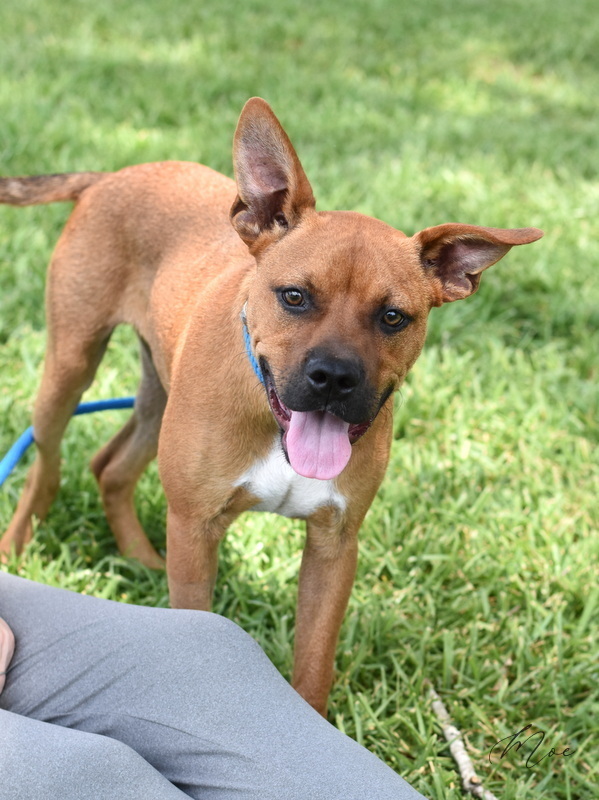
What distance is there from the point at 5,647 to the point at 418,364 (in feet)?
10.2

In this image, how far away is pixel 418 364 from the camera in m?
5.38

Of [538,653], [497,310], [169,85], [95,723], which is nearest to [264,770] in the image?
[95,723]

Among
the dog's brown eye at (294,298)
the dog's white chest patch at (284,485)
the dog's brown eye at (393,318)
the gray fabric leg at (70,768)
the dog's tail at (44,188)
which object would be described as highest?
the dog's brown eye at (294,298)

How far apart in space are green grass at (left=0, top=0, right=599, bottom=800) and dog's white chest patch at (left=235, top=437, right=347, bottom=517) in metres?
0.87

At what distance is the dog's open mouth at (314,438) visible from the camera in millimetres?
2898

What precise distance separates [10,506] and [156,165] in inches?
68.1

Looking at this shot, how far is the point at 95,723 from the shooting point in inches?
107

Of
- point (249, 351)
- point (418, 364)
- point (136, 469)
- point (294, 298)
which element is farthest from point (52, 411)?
point (418, 364)

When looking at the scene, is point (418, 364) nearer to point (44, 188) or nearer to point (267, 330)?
point (44, 188)

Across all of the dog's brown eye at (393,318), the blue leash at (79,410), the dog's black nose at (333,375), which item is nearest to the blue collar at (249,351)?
the blue leash at (79,410)

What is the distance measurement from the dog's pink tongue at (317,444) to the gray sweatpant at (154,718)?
555 millimetres

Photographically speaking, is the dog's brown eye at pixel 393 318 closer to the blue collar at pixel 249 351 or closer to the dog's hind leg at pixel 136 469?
the blue collar at pixel 249 351

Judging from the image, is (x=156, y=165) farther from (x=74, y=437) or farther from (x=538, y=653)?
(x=538, y=653)

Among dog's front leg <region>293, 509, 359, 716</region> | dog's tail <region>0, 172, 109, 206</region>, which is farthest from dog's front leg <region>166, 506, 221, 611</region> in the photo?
dog's tail <region>0, 172, 109, 206</region>
